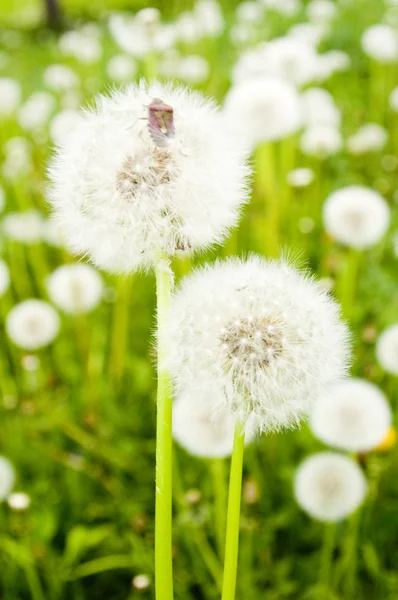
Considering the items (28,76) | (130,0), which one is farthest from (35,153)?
(130,0)

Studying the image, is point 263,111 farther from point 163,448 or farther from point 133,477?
point 163,448

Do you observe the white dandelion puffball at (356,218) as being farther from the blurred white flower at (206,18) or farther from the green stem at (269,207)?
the blurred white flower at (206,18)

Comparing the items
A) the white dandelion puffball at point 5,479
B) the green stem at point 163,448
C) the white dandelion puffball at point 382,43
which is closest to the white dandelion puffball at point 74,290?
the white dandelion puffball at point 5,479

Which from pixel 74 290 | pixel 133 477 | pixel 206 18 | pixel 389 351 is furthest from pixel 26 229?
pixel 206 18

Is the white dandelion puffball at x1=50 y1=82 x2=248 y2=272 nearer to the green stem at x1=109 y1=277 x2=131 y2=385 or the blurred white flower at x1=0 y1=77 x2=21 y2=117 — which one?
the green stem at x1=109 y1=277 x2=131 y2=385

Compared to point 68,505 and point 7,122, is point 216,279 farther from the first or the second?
point 7,122

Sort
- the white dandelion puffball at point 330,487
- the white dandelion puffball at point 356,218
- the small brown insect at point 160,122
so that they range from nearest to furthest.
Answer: the small brown insect at point 160,122 → the white dandelion puffball at point 330,487 → the white dandelion puffball at point 356,218
